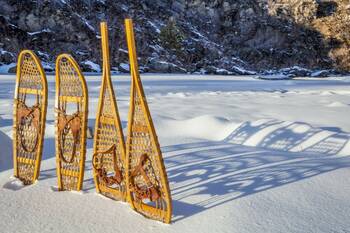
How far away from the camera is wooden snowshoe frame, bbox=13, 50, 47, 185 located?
3.57 metres

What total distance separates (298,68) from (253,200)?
157 ft

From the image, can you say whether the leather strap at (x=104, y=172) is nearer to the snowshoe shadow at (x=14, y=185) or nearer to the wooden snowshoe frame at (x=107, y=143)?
the wooden snowshoe frame at (x=107, y=143)

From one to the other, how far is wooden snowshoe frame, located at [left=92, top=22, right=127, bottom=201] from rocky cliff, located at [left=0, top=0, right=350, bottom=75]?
26586 millimetres

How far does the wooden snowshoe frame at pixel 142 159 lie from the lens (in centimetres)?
271

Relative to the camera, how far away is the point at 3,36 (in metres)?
30.8

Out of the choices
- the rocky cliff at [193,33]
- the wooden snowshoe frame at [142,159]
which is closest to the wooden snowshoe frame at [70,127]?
the wooden snowshoe frame at [142,159]

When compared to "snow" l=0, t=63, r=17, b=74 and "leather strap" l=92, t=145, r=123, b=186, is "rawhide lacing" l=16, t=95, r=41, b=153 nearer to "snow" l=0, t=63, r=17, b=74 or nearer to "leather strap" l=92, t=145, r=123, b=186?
"leather strap" l=92, t=145, r=123, b=186

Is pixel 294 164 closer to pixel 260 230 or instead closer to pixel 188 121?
pixel 260 230

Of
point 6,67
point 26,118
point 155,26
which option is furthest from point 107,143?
point 155,26

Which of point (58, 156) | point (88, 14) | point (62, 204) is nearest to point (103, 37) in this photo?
point (58, 156)

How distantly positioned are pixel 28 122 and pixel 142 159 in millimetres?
1644

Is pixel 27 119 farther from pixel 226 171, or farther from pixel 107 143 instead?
pixel 226 171

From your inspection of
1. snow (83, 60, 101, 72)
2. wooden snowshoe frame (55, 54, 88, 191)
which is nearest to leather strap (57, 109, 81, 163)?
wooden snowshoe frame (55, 54, 88, 191)

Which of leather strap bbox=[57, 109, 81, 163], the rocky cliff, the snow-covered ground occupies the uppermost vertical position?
the rocky cliff
